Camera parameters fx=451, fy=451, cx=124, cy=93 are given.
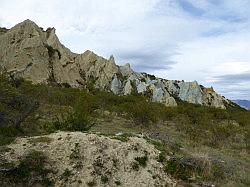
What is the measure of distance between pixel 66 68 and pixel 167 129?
34.8m

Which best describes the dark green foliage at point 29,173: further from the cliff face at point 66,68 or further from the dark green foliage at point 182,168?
the cliff face at point 66,68

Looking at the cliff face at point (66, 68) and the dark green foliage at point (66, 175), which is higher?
the cliff face at point (66, 68)

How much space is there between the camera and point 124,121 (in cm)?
3688

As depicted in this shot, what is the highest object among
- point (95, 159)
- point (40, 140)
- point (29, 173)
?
point (40, 140)

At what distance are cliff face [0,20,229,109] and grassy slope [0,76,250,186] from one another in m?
16.3

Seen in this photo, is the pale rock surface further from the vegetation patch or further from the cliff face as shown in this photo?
the cliff face

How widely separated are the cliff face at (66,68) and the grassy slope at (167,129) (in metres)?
16.3

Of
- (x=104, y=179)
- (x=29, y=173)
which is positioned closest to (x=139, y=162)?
(x=104, y=179)

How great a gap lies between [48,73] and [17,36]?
8.53 meters

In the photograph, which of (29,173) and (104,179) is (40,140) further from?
(104,179)

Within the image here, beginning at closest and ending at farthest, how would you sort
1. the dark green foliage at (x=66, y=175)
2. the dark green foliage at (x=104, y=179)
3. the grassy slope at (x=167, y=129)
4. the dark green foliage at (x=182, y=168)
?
the dark green foliage at (x=66, y=175), the dark green foliage at (x=104, y=179), the dark green foliage at (x=182, y=168), the grassy slope at (x=167, y=129)

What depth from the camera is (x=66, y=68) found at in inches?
2608

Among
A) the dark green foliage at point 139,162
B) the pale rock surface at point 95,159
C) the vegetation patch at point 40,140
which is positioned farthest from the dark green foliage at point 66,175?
the dark green foliage at point 139,162

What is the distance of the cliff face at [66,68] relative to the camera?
6238 cm
